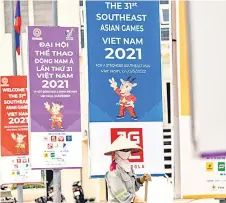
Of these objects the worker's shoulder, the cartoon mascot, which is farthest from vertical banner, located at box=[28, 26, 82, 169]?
the worker's shoulder

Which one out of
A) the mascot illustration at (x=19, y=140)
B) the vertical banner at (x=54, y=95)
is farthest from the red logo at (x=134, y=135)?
the mascot illustration at (x=19, y=140)

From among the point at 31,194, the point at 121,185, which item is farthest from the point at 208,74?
the point at 31,194

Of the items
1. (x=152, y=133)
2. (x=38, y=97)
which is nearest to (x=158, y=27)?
(x=152, y=133)

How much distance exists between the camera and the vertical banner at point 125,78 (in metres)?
7.78

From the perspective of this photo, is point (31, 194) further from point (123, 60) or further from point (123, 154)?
point (123, 154)

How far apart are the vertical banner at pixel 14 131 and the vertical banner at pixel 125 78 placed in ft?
18.7

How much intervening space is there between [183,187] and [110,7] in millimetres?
2851

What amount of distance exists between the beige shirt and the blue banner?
159cm

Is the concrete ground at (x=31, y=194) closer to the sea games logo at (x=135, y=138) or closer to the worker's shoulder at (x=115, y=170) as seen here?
the sea games logo at (x=135, y=138)

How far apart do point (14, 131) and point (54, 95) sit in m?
3.76

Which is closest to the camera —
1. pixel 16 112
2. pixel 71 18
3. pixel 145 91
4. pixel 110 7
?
pixel 110 7

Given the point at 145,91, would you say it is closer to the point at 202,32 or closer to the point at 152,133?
the point at 152,133

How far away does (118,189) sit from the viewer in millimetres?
6262

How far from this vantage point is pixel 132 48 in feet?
26.0
